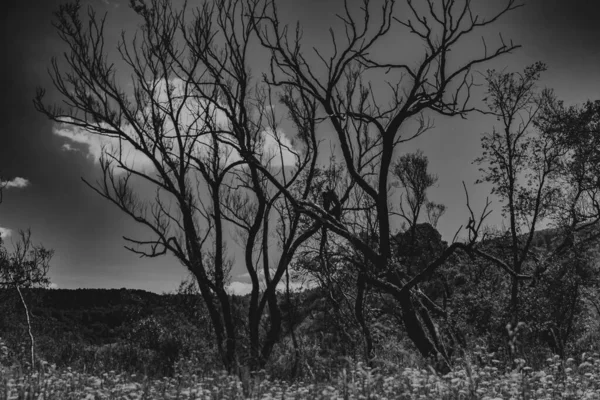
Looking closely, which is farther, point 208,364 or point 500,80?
point 500,80

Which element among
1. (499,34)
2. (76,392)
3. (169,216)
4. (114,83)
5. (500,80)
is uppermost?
(500,80)

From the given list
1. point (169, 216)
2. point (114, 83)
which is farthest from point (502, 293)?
point (114, 83)

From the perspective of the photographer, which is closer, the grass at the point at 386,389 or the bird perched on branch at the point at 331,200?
the grass at the point at 386,389

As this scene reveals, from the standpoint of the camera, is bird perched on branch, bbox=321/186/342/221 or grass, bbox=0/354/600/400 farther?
bird perched on branch, bbox=321/186/342/221

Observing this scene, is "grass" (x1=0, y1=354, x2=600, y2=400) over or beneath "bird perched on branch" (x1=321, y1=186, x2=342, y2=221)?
beneath

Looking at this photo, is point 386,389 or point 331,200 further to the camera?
point 331,200

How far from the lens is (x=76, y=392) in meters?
5.35

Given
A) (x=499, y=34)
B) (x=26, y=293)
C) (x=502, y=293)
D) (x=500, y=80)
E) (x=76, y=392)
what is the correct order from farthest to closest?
(x=26, y=293), (x=500, y=80), (x=502, y=293), (x=499, y=34), (x=76, y=392)

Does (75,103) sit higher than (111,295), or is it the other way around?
(75,103)

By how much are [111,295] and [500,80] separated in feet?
220

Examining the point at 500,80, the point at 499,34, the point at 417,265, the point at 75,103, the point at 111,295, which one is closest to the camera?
the point at 499,34

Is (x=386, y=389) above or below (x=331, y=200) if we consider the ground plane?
below

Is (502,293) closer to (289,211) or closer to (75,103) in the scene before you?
(289,211)

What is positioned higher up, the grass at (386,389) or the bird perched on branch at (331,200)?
the bird perched on branch at (331,200)
